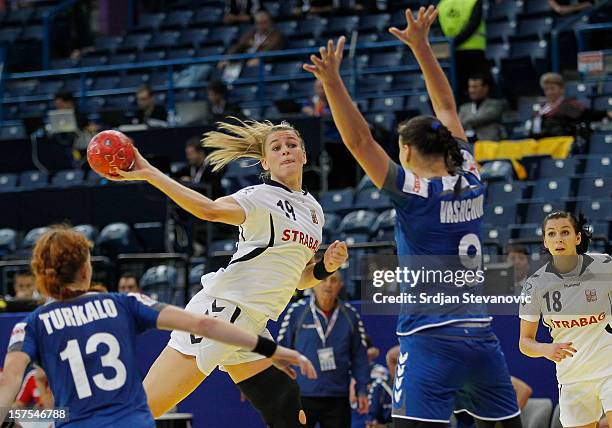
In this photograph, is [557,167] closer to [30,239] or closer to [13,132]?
[30,239]

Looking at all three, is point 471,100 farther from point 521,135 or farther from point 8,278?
point 8,278

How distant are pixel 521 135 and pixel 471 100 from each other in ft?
2.49

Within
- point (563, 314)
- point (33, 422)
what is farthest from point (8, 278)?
point (563, 314)

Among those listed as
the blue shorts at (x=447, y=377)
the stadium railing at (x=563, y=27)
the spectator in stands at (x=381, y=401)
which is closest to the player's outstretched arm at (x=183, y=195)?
the blue shorts at (x=447, y=377)

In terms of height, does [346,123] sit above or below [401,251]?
above

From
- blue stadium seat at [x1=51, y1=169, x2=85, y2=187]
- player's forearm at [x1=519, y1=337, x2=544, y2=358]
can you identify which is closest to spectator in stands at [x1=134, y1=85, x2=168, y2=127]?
blue stadium seat at [x1=51, y1=169, x2=85, y2=187]

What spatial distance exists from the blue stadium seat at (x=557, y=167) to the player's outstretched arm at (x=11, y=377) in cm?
966

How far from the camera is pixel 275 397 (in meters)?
7.27

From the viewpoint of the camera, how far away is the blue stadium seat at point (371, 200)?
48.1 feet

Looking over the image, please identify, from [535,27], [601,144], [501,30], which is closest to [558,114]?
[601,144]

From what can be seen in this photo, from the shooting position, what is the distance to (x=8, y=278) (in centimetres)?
1360

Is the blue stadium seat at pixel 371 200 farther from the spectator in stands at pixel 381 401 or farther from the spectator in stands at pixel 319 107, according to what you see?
the spectator in stands at pixel 381 401

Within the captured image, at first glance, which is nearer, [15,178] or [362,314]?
[362,314]

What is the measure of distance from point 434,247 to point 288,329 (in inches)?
201
